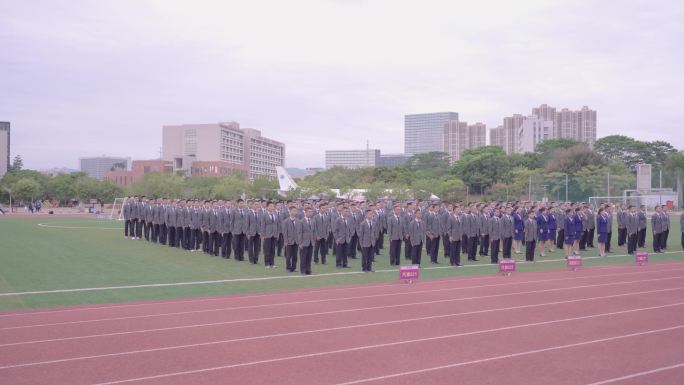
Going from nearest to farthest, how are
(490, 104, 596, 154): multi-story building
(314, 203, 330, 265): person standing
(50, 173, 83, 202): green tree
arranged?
(314, 203, 330, 265): person standing → (50, 173, 83, 202): green tree → (490, 104, 596, 154): multi-story building

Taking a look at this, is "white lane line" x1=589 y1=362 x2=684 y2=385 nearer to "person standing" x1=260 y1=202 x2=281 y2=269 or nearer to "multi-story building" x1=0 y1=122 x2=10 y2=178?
"person standing" x1=260 y1=202 x2=281 y2=269

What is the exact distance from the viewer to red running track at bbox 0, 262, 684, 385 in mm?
6891

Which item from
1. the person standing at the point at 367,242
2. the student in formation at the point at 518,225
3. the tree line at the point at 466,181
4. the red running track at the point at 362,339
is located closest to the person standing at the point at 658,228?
the student in formation at the point at 518,225

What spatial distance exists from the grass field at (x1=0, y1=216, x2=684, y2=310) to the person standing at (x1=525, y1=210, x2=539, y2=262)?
660 millimetres

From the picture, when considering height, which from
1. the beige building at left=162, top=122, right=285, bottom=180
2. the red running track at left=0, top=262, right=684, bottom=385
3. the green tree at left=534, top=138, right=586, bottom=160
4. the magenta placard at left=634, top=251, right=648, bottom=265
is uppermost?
the beige building at left=162, top=122, right=285, bottom=180

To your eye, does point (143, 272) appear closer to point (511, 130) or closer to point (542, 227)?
point (542, 227)

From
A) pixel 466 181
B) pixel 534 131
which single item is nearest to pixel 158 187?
pixel 466 181

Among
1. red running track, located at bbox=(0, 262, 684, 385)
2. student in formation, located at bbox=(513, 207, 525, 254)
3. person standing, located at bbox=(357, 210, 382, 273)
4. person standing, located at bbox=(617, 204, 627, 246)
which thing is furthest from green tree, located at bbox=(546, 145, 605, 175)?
red running track, located at bbox=(0, 262, 684, 385)

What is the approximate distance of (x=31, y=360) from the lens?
7395 mm

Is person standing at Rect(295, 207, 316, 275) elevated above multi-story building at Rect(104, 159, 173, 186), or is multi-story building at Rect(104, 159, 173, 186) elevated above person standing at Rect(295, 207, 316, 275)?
multi-story building at Rect(104, 159, 173, 186)

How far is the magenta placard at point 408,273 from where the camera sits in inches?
555

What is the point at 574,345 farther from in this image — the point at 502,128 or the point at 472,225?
the point at 502,128

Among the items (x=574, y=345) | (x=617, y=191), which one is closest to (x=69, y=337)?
(x=574, y=345)

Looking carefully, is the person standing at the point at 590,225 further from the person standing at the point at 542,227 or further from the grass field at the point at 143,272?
the person standing at the point at 542,227
